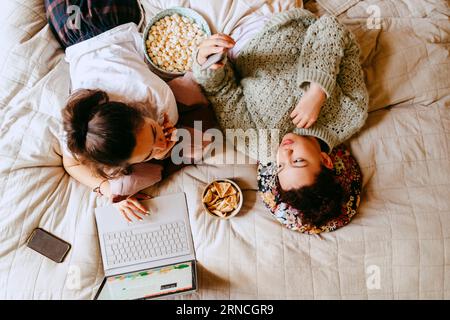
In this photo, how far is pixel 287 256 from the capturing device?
1154 millimetres

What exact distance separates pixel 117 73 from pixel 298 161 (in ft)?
1.91

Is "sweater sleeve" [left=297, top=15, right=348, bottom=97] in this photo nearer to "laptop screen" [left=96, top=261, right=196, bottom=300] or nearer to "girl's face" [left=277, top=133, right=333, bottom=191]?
"girl's face" [left=277, top=133, right=333, bottom=191]

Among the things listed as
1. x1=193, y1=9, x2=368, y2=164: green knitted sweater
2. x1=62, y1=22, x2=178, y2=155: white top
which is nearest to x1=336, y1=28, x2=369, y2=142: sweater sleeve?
x1=193, y1=9, x2=368, y2=164: green knitted sweater

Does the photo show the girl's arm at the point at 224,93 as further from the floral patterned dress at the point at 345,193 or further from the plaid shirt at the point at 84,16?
the plaid shirt at the point at 84,16

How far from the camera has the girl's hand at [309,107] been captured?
1.13 m

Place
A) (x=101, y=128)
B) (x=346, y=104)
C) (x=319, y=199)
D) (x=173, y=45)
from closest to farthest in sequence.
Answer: (x=101, y=128) < (x=319, y=199) < (x=346, y=104) < (x=173, y=45)

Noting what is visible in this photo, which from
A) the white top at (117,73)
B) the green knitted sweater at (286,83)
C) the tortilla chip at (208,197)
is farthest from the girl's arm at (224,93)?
the tortilla chip at (208,197)

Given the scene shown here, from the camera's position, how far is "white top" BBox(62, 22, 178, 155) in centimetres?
110

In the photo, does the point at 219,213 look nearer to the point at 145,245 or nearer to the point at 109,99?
the point at 145,245

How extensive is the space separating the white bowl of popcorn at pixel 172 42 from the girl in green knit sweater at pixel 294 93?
0.16 metres

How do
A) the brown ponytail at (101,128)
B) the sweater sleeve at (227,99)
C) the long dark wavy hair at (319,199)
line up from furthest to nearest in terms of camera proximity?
the sweater sleeve at (227,99), the long dark wavy hair at (319,199), the brown ponytail at (101,128)

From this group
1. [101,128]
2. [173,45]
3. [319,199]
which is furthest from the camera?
[173,45]

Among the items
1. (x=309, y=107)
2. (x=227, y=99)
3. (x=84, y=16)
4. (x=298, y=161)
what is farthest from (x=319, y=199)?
(x=84, y=16)

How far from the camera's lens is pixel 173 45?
1.29 m
